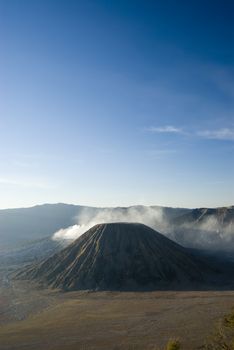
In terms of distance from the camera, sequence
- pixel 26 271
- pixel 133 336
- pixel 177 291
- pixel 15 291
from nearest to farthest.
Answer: pixel 133 336
pixel 177 291
pixel 15 291
pixel 26 271

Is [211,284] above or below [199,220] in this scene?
below

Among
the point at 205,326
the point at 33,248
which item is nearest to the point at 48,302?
the point at 205,326

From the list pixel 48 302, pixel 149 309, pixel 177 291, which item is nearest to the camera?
pixel 149 309

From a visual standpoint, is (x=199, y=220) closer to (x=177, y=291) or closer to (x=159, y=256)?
(x=159, y=256)

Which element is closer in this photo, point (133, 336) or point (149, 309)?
point (133, 336)

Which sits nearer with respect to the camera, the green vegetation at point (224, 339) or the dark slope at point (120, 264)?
the green vegetation at point (224, 339)

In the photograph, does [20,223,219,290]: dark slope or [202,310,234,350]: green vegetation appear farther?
[20,223,219,290]: dark slope

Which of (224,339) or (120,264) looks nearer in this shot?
(224,339)

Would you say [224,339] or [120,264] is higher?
[224,339]
